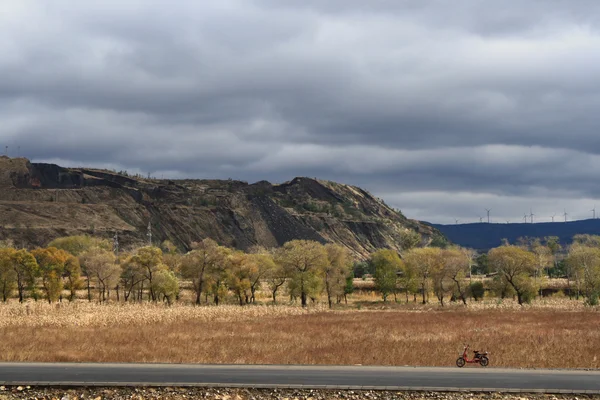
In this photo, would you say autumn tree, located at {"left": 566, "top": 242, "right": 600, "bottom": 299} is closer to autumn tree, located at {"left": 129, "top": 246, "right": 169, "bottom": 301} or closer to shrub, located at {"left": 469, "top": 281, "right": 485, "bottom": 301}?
shrub, located at {"left": 469, "top": 281, "right": 485, "bottom": 301}

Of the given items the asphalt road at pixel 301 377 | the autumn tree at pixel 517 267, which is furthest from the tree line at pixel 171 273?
the asphalt road at pixel 301 377

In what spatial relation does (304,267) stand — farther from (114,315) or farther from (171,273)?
(114,315)

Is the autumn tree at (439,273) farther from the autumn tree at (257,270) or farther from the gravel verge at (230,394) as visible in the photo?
the gravel verge at (230,394)

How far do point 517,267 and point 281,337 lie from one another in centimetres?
6476

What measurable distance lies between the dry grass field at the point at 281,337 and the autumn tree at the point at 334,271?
1095 inches

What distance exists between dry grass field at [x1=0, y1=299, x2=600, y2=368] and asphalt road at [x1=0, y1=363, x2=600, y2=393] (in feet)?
10.4

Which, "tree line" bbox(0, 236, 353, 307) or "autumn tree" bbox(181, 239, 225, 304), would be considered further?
"autumn tree" bbox(181, 239, 225, 304)

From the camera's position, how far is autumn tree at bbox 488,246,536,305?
102438mm

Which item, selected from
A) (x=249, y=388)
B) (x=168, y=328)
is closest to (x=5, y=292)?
(x=168, y=328)

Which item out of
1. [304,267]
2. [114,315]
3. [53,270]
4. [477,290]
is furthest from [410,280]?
[114,315]

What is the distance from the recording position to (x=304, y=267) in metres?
102

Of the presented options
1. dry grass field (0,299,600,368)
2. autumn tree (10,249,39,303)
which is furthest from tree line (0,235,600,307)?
dry grass field (0,299,600,368)

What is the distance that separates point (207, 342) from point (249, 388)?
1893cm

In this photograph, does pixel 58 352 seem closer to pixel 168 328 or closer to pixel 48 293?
pixel 168 328
